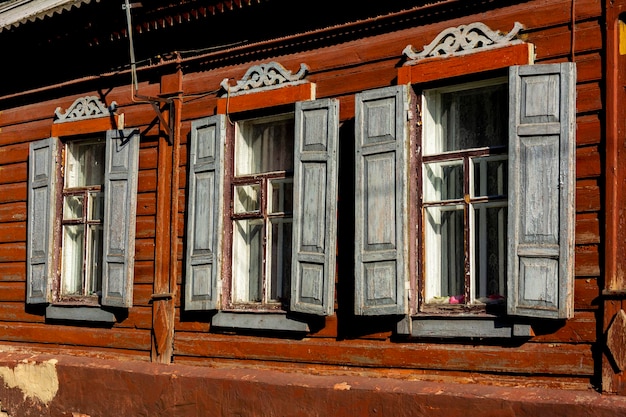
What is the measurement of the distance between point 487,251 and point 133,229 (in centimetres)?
349

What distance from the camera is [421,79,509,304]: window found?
636 centimetres

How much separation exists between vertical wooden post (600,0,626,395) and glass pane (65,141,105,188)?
16.6ft

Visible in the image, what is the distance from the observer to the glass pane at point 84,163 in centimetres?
913

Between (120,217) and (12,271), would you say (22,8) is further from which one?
(120,217)

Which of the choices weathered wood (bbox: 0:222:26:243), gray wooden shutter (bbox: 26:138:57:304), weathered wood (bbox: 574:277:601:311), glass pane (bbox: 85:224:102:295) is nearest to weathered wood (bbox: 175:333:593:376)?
weathered wood (bbox: 574:277:601:311)

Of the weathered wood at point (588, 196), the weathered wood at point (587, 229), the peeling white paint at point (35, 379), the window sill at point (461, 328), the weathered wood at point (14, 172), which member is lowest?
the peeling white paint at point (35, 379)

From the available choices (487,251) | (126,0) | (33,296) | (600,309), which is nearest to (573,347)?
(600,309)

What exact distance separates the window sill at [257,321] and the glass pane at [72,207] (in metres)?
2.21

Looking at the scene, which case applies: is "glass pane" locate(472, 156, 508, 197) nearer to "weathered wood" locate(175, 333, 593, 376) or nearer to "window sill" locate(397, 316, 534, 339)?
"window sill" locate(397, 316, 534, 339)

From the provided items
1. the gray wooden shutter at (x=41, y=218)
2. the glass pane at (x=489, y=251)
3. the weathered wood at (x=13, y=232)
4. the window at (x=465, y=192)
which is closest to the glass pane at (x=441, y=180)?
the window at (x=465, y=192)

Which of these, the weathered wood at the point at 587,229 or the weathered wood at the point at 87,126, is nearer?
the weathered wood at the point at 587,229

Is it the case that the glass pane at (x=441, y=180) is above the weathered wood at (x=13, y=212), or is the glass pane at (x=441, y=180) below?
above

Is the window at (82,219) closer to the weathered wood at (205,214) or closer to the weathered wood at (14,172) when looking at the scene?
the weathered wood at (14,172)

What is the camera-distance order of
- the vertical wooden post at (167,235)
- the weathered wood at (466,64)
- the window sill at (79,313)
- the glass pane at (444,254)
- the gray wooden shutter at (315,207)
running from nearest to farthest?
the weathered wood at (466,64) < the glass pane at (444,254) < the gray wooden shutter at (315,207) < the vertical wooden post at (167,235) < the window sill at (79,313)
